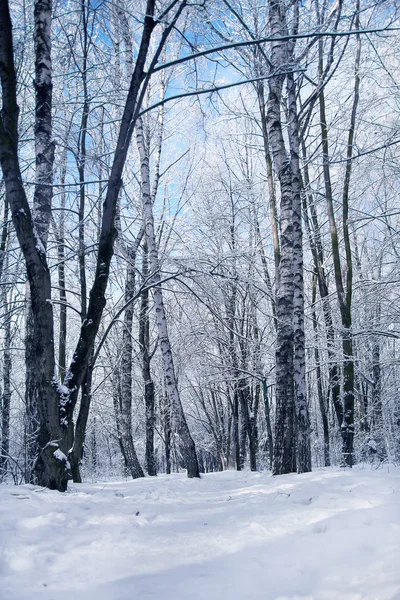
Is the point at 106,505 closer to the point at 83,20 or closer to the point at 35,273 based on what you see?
the point at 35,273

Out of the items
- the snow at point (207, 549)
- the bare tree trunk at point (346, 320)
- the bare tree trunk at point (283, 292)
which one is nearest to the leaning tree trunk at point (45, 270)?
the snow at point (207, 549)

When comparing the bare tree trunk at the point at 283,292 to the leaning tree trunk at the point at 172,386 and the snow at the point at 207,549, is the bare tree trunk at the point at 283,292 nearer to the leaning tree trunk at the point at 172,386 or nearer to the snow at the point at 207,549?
the snow at the point at 207,549

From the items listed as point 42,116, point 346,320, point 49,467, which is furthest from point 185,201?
point 49,467

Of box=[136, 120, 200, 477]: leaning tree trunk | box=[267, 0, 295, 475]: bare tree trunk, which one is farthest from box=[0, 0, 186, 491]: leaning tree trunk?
box=[136, 120, 200, 477]: leaning tree trunk

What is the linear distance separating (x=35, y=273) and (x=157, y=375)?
17.2m

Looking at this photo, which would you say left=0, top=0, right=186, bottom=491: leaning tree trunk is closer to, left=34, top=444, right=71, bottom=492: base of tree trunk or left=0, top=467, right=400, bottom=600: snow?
left=34, top=444, right=71, bottom=492: base of tree trunk

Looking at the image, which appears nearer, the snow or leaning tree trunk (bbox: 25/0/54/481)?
the snow

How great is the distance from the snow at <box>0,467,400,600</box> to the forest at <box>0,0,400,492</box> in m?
1.35

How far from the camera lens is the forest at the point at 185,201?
4090mm

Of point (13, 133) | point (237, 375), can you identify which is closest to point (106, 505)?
point (13, 133)

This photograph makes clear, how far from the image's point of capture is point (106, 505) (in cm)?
328

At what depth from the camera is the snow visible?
178cm

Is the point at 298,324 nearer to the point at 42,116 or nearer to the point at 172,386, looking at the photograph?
the point at 172,386

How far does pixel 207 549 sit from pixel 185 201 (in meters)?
12.6
